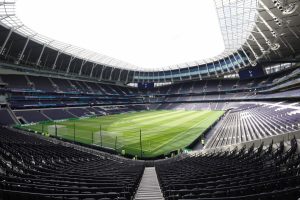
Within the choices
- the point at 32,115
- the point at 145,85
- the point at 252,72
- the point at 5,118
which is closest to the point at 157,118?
the point at 32,115

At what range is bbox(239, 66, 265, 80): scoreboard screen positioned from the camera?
9014 centimetres

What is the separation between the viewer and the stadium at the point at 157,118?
8.54 metres

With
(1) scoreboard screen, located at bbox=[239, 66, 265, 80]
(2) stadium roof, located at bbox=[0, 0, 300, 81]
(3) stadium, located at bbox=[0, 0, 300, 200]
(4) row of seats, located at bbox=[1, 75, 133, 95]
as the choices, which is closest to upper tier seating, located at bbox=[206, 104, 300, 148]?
(3) stadium, located at bbox=[0, 0, 300, 200]

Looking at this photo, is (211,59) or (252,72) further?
(211,59)

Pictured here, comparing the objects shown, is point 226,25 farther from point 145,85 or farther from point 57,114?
point 145,85

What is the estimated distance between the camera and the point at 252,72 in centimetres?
9125

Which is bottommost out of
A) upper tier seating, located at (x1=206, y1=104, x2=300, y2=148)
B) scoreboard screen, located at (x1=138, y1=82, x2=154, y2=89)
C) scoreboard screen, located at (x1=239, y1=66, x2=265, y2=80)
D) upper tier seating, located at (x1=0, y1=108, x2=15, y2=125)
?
upper tier seating, located at (x1=0, y1=108, x2=15, y2=125)

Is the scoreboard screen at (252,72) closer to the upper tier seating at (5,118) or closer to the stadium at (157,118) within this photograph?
the stadium at (157,118)

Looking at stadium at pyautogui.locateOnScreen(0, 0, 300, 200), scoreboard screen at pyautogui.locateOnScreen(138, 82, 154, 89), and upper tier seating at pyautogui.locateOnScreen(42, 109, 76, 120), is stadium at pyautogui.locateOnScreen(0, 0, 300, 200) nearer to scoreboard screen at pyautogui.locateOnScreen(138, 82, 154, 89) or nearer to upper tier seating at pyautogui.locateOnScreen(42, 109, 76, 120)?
upper tier seating at pyautogui.locateOnScreen(42, 109, 76, 120)

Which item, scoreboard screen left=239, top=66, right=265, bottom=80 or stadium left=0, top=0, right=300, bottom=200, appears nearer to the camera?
stadium left=0, top=0, right=300, bottom=200

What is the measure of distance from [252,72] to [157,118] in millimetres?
44271

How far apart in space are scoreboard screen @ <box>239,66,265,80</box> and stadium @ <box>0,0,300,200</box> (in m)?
0.33

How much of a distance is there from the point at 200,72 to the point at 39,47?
6371 cm

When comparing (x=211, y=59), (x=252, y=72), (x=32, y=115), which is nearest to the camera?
(x=32, y=115)
